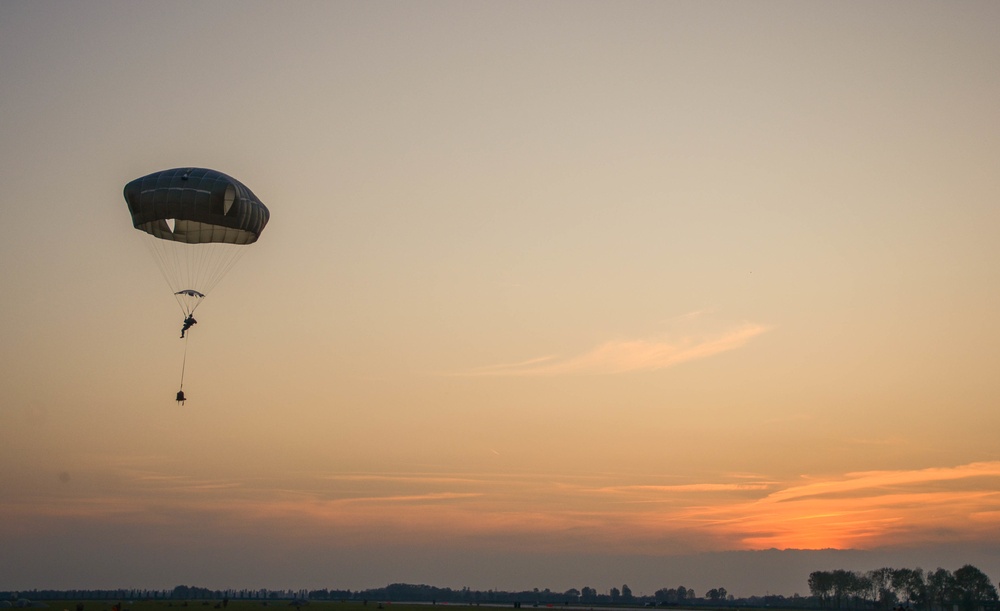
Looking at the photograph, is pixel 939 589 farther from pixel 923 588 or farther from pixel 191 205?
pixel 191 205

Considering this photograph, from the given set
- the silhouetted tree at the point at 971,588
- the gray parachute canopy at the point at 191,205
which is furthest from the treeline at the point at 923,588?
the gray parachute canopy at the point at 191,205

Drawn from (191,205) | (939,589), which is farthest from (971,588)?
(191,205)

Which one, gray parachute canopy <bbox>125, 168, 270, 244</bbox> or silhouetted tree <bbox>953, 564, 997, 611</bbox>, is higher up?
gray parachute canopy <bbox>125, 168, 270, 244</bbox>

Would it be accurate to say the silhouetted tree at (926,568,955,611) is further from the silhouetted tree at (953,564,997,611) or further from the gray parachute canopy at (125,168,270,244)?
the gray parachute canopy at (125,168,270,244)

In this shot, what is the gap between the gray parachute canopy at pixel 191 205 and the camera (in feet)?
166

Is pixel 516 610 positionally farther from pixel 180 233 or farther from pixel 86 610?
pixel 180 233

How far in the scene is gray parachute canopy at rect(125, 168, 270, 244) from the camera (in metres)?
50.6

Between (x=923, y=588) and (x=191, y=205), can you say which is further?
(x=923, y=588)

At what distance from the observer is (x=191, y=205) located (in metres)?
50.5

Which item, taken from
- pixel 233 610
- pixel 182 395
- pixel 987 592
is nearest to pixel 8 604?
pixel 233 610

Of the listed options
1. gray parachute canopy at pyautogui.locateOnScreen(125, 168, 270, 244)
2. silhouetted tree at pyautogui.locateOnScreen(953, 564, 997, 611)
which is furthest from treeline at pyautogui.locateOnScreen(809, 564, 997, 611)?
gray parachute canopy at pyautogui.locateOnScreen(125, 168, 270, 244)

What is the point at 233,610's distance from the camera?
9562cm

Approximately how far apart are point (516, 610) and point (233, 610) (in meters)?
32.1

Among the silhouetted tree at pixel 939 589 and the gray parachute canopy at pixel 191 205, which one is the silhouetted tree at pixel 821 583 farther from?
the gray parachute canopy at pixel 191 205
